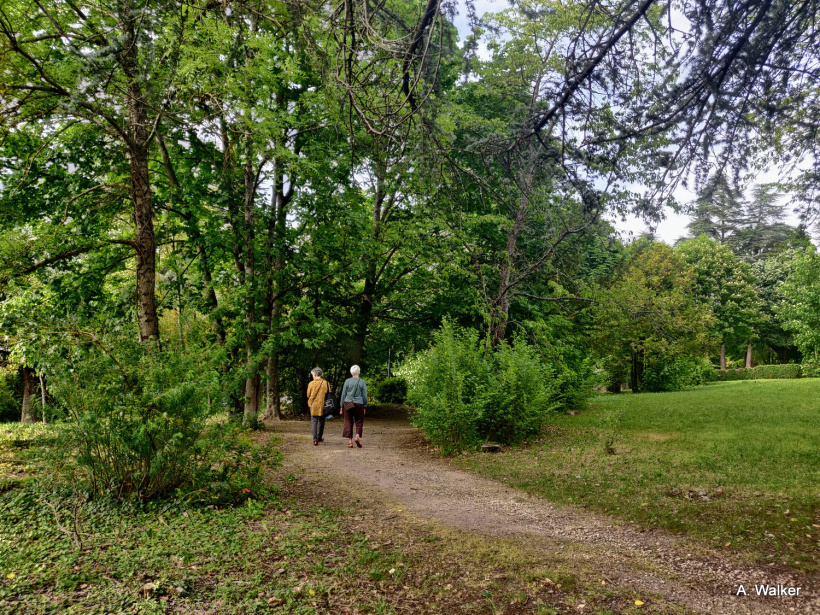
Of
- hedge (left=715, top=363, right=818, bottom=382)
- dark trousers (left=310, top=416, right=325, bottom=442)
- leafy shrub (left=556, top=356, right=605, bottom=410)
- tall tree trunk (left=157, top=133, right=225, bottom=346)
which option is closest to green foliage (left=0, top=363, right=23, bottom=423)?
tall tree trunk (left=157, top=133, right=225, bottom=346)

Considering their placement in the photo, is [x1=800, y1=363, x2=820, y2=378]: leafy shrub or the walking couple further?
[x1=800, y1=363, x2=820, y2=378]: leafy shrub

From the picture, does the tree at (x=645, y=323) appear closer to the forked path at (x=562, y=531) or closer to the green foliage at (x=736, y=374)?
the green foliage at (x=736, y=374)

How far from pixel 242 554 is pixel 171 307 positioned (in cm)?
883

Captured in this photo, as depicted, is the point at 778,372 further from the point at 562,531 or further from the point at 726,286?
the point at 562,531

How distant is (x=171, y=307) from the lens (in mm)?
11695

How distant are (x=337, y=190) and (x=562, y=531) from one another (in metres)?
10.3

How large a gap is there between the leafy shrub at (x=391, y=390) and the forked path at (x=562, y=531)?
12.2 m

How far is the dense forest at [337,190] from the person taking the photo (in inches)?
179

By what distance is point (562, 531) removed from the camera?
5199 mm

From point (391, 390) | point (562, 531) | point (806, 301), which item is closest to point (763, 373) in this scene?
point (806, 301)

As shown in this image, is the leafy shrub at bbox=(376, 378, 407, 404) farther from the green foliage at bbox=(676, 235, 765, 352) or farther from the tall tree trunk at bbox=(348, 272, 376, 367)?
the green foliage at bbox=(676, 235, 765, 352)

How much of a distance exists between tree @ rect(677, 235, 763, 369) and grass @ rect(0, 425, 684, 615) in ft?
126

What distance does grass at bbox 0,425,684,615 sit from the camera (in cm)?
346

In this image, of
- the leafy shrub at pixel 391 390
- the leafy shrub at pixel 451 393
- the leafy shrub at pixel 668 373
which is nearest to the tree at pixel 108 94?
the leafy shrub at pixel 451 393
